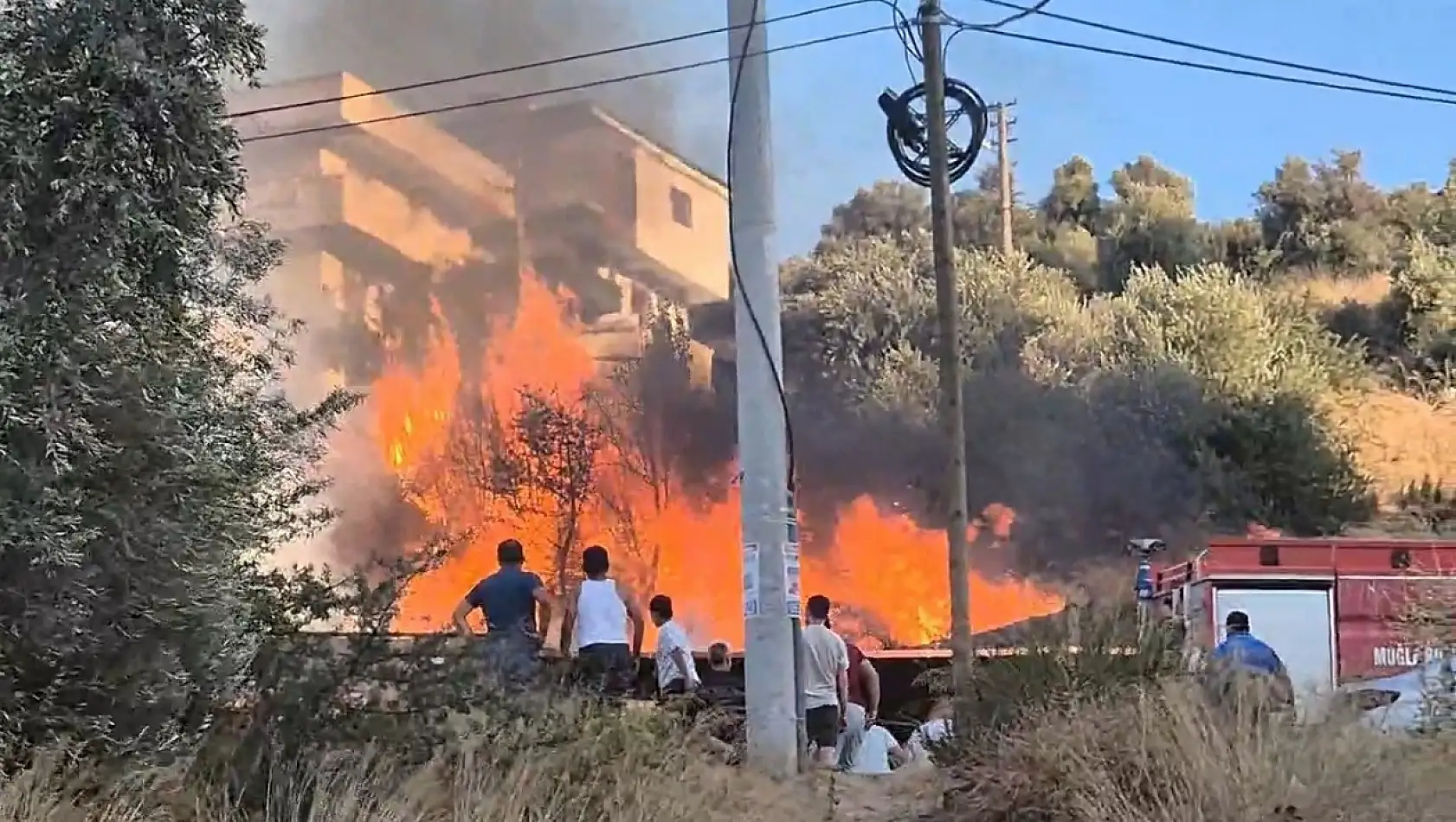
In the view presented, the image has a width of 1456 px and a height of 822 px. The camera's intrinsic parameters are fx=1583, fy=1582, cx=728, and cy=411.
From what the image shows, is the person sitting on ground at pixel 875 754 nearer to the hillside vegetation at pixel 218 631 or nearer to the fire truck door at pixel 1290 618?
the hillside vegetation at pixel 218 631

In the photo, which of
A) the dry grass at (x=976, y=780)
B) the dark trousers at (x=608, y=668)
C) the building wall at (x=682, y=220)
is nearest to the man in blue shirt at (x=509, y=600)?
the dark trousers at (x=608, y=668)

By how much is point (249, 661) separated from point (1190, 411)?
Answer: 19965 mm

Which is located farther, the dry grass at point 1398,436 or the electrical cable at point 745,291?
the dry grass at point 1398,436

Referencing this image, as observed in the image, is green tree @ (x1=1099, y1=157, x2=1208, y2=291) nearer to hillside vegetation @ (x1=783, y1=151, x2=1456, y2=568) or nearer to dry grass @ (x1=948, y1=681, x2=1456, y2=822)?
hillside vegetation @ (x1=783, y1=151, x2=1456, y2=568)

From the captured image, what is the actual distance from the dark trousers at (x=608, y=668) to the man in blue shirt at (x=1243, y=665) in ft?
8.44

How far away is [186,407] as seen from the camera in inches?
208

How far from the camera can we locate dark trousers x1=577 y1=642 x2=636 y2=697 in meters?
6.74

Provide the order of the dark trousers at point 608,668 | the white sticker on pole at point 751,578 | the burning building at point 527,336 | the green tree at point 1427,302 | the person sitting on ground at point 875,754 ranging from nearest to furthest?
the dark trousers at point 608,668
the white sticker on pole at point 751,578
the person sitting on ground at point 875,754
the burning building at point 527,336
the green tree at point 1427,302

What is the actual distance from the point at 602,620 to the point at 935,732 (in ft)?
5.87

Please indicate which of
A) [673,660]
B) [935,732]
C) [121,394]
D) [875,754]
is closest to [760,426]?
[935,732]

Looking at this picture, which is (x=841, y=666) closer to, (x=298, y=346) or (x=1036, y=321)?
(x=298, y=346)

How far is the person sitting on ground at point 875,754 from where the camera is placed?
9156mm

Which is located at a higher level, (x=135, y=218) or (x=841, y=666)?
(x=135, y=218)

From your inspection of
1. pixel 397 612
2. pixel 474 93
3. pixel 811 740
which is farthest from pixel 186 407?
pixel 474 93
